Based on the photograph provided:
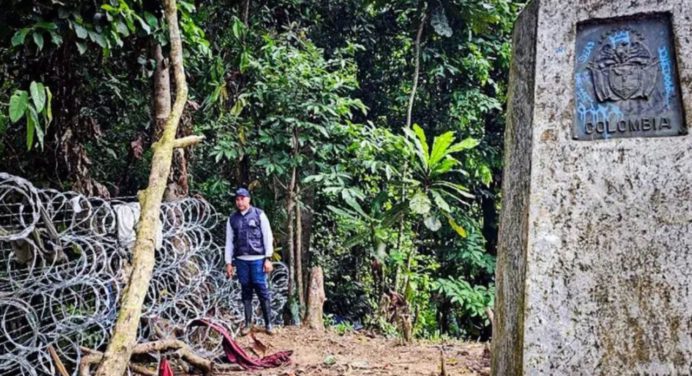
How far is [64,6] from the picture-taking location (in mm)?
3533

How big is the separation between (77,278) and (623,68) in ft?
11.7

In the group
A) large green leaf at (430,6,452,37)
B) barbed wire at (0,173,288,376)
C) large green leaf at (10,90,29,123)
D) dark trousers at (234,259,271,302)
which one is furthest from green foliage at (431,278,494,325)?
large green leaf at (10,90,29,123)

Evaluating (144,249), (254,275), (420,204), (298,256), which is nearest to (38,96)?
(144,249)

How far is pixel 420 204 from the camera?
21.9 ft

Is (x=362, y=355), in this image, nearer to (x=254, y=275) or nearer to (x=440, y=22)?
(x=254, y=275)

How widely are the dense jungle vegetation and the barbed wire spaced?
635 millimetres

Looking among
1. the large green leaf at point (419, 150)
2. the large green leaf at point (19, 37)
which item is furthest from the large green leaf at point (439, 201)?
the large green leaf at point (19, 37)

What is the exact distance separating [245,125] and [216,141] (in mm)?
417

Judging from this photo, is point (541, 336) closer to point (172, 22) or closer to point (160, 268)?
point (172, 22)

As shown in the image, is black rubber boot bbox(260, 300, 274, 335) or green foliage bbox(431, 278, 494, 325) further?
green foliage bbox(431, 278, 494, 325)

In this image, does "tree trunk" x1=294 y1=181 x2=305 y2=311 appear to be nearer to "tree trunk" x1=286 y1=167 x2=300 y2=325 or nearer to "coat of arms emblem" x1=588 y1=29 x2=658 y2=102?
"tree trunk" x1=286 y1=167 x2=300 y2=325

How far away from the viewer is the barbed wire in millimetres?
3734

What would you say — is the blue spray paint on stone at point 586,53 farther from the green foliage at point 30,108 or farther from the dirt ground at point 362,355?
the dirt ground at point 362,355

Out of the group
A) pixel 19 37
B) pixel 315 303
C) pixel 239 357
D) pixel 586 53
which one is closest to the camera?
pixel 586 53
